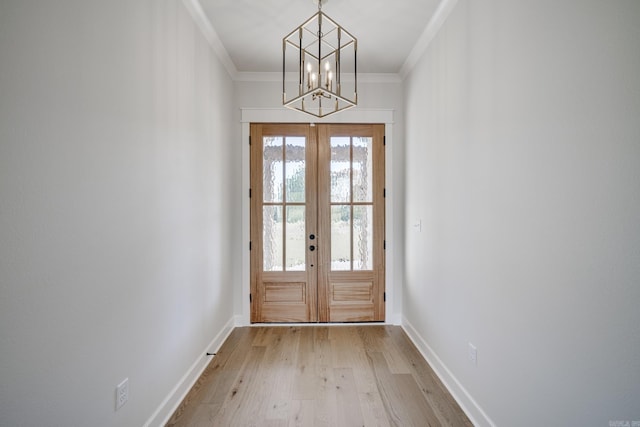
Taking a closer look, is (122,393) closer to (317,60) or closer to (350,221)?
(350,221)

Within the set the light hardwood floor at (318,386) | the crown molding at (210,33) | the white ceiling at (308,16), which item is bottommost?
the light hardwood floor at (318,386)

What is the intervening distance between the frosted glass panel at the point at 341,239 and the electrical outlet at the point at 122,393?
229 centimetres

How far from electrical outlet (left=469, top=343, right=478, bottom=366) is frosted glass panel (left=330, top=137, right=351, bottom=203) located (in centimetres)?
196

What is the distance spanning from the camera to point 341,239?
11.5ft

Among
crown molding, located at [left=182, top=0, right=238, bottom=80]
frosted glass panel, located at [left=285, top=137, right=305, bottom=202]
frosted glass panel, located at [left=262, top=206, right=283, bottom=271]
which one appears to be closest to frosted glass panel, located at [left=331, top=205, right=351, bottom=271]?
frosted glass panel, located at [left=285, top=137, right=305, bottom=202]

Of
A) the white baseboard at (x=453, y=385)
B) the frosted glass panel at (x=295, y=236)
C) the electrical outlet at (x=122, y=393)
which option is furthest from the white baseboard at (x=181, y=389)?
the white baseboard at (x=453, y=385)

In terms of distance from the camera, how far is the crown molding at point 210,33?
7.36 ft

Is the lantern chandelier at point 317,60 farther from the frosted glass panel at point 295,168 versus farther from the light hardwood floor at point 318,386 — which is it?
the light hardwood floor at point 318,386

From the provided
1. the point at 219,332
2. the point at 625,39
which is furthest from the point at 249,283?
the point at 625,39

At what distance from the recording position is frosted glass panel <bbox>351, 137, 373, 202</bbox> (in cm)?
351

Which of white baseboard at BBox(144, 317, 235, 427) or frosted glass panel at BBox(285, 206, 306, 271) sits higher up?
frosted glass panel at BBox(285, 206, 306, 271)

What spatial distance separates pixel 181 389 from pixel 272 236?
1.74 metres

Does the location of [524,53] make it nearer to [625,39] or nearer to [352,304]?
[625,39]

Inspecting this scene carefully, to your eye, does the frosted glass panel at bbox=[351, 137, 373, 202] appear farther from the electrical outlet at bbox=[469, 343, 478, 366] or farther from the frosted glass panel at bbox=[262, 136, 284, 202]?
the electrical outlet at bbox=[469, 343, 478, 366]
